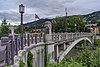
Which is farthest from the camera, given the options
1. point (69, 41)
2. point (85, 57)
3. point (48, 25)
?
point (69, 41)

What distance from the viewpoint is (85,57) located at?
15.8 meters

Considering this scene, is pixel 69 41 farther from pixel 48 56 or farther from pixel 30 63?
pixel 30 63

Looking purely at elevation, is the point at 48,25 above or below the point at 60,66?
above

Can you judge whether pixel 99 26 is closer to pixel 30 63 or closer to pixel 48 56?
pixel 48 56

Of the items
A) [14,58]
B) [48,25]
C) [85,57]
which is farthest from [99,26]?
[14,58]

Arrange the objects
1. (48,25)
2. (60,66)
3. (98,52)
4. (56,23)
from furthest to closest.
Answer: (56,23) → (48,25) → (98,52) → (60,66)

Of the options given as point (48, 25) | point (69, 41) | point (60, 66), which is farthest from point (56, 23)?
point (60, 66)

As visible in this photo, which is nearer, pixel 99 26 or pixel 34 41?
pixel 34 41

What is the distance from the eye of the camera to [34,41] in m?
17.5

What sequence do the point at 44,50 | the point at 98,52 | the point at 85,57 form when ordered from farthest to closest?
1. the point at 44,50
2. the point at 98,52
3. the point at 85,57

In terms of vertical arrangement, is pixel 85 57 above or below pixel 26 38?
below

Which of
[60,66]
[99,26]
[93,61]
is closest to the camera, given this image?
[60,66]

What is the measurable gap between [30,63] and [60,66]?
3.49 meters

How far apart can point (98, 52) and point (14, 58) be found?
30.4 ft
